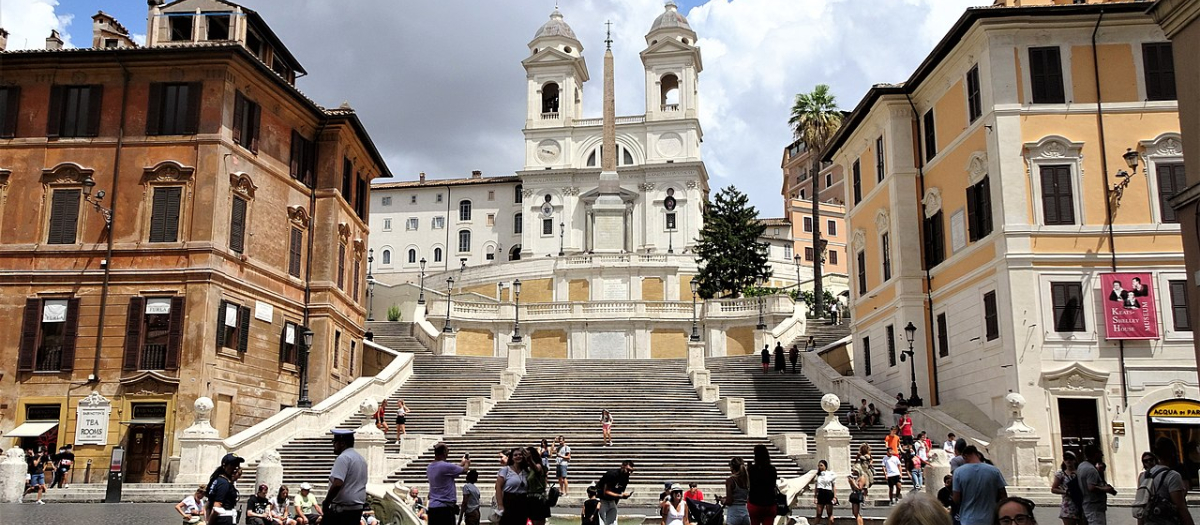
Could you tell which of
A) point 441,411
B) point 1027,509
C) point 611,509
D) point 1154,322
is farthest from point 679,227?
point 1027,509

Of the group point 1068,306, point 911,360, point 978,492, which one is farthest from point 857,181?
point 978,492

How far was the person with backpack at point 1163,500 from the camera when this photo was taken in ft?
31.5

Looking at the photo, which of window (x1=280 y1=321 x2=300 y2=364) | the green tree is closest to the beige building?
window (x1=280 y1=321 x2=300 y2=364)

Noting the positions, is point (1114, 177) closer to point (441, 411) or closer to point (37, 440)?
point (441, 411)

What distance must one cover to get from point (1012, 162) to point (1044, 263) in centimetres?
288

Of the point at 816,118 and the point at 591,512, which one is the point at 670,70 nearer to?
the point at 816,118

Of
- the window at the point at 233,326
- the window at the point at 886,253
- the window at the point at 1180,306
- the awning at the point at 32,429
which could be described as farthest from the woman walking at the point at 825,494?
the awning at the point at 32,429

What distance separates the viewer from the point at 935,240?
3309 centimetres

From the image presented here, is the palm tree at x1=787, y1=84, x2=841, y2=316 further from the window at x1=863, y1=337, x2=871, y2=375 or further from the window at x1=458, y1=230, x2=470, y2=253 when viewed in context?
the window at x1=458, y1=230, x2=470, y2=253

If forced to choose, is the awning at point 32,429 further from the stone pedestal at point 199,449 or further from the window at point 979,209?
the window at point 979,209

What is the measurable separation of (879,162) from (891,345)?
21.7 ft

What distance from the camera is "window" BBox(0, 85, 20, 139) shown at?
103 feet

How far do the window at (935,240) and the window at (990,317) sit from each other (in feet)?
12.6

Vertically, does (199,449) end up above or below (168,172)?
below
